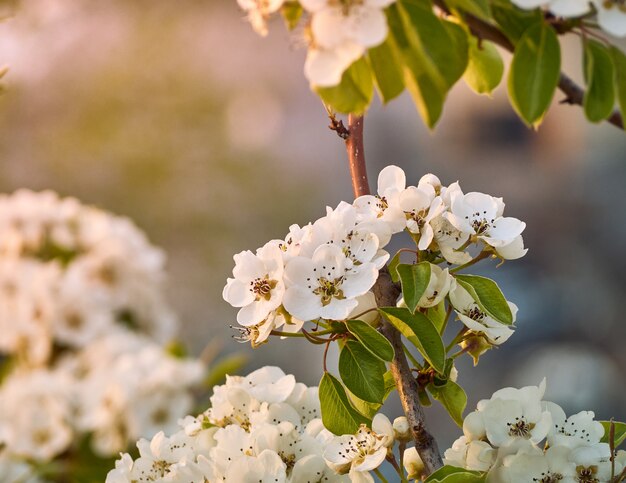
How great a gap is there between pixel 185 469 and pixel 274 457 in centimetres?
7

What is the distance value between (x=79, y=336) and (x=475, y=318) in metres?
1.22

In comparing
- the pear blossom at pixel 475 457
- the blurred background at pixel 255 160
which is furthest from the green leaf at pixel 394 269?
the blurred background at pixel 255 160

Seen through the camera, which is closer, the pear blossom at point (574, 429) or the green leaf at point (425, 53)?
the green leaf at point (425, 53)

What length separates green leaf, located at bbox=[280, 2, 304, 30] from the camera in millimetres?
554

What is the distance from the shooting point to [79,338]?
1.76m

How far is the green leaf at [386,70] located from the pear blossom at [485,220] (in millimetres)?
102

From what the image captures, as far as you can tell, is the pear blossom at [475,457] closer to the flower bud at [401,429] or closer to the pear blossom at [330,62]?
the flower bud at [401,429]

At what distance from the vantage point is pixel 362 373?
616 millimetres

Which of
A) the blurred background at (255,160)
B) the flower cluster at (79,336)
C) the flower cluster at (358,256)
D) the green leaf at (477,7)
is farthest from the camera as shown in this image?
the blurred background at (255,160)

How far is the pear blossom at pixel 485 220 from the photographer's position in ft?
2.10

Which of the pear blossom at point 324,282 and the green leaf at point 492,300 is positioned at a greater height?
the pear blossom at point 324,282

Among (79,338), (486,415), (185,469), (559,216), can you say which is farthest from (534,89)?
(559,216)

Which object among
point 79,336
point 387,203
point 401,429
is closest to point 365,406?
point 401,429

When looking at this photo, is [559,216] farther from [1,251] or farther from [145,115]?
[1,251]
